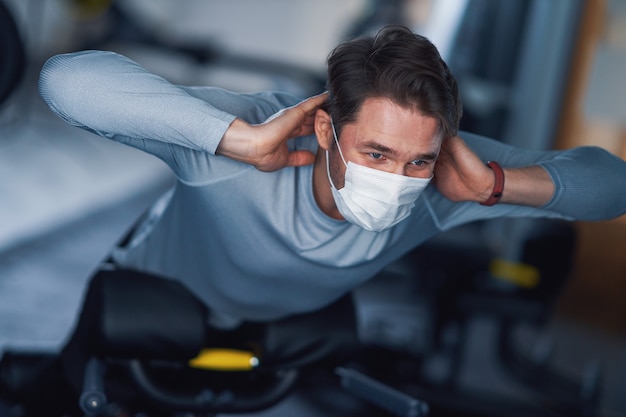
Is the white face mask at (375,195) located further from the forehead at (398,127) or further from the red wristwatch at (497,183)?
the red wristwatch at (497,183)

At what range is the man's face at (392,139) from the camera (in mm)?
1081

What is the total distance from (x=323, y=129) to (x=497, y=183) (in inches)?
12.3

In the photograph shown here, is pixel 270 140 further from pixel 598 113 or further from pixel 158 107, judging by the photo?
pixel 598 113

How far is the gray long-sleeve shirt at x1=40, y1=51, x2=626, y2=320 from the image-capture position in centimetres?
109

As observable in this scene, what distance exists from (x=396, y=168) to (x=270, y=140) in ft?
0.64

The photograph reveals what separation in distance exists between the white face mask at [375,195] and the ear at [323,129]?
23 millimetres

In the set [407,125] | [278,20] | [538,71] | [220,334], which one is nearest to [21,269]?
[220,334]

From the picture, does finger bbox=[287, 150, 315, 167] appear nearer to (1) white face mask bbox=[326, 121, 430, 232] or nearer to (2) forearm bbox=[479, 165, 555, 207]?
(1) white face mask bbox=[326, 121, 430, 232]

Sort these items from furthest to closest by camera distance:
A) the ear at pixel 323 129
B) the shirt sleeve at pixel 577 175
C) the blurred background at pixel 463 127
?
the blurred background at pixel 463 127, the shirt sleeve at pixel 577 175, the ear at pixel 323 129

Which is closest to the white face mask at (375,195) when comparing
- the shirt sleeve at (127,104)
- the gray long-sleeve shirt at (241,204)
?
the gray long-sleeve shirt at (241,204)

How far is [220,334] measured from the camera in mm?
1464

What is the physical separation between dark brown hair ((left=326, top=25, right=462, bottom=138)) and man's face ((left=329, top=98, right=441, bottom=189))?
1 cm

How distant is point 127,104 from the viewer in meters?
1.08

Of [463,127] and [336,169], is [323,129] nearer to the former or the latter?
[336,169]
